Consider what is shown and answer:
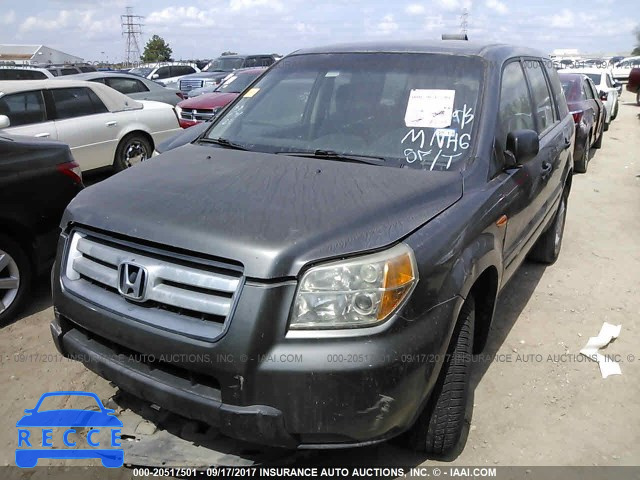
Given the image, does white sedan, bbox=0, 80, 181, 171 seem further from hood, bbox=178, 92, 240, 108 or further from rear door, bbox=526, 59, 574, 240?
rear door, bbox=526, 59, 574, 240

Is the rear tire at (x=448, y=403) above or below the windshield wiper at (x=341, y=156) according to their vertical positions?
below

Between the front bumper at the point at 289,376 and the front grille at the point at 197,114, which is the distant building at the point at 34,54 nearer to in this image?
the front grille at the point at 197,114

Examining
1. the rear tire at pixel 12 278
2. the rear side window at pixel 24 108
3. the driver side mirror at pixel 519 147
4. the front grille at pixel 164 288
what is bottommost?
the rear tire at pixel 12 278

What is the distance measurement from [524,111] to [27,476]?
352cm

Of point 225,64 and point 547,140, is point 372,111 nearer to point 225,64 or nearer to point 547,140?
point 547,140

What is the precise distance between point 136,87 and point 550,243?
9.34 m

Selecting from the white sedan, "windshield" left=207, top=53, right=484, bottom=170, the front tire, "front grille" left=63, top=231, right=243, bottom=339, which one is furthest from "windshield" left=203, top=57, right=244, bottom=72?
"front grille" left=63, top=231, right=243, bottom=339

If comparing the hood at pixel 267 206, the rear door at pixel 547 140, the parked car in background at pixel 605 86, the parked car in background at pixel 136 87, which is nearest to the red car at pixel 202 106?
the parked car in background at pixel 136 87

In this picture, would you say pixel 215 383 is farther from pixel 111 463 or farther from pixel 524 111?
pixel 524 111

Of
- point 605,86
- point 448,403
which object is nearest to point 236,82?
point 448,403

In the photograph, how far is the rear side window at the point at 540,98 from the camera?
393 centimetres

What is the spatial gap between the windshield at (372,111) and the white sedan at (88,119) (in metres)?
4.36

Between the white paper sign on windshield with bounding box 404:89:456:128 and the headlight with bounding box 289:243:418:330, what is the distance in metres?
1.16

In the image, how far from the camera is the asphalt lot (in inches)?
106
